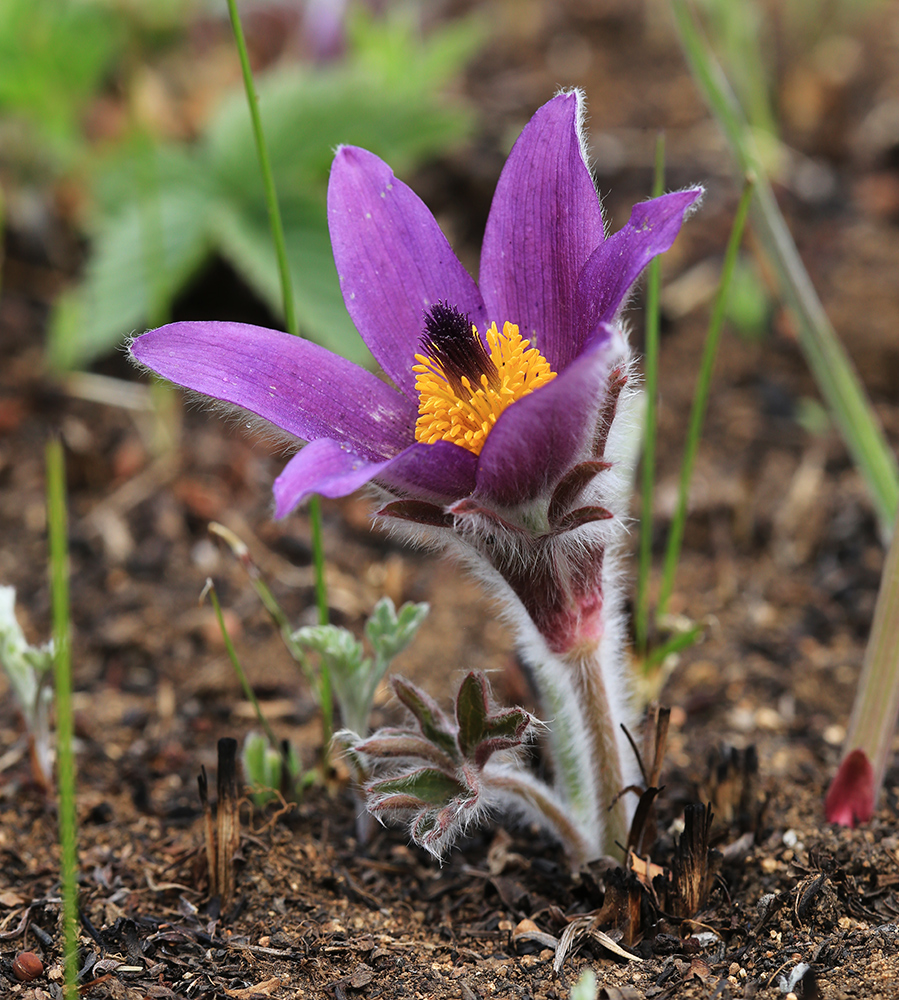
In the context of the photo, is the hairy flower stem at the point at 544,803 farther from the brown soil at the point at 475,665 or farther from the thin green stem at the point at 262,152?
the thin green stem at the point at 262,152

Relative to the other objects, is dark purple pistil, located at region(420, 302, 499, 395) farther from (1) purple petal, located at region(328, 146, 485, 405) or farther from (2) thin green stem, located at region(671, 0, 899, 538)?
(2) thin green stem, located at region(671, 0, 899, 538)

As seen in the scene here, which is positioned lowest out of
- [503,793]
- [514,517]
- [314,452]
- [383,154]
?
[503,793]

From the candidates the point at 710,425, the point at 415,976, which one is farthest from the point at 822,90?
the point at 415,976

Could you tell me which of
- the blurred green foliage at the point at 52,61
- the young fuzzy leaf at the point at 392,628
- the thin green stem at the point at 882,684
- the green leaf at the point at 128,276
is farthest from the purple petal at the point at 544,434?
the blurred green foliage at the point at 52,61

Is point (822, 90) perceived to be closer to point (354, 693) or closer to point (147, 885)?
point (354, 693)

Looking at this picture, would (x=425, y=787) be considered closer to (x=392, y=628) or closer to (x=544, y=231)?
(x=392, y=628)

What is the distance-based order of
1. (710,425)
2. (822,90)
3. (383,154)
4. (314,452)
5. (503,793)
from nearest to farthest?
(314,452) → (503,793) → (710,425) → (383,154) → (822,90)
